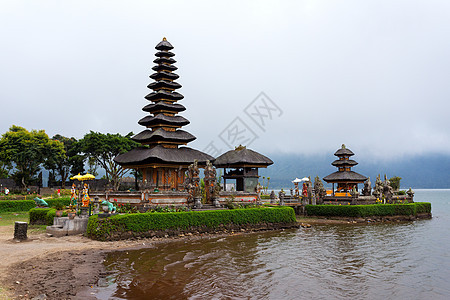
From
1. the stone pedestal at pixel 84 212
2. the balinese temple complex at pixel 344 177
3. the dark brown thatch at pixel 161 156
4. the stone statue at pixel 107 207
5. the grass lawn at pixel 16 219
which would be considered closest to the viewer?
the stone statue at pixel 107 207

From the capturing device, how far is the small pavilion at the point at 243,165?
39.7m

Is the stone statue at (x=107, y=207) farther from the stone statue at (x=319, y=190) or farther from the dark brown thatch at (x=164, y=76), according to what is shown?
the stone statue at (x=319, y=190)

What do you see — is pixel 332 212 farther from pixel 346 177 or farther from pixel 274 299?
pixel 274 299

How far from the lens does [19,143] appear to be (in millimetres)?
52656

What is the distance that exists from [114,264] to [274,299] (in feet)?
26.8

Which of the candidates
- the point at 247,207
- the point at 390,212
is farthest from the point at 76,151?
the point at 390,212

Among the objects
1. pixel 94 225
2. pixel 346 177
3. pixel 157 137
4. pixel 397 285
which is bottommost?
pixel 397 285

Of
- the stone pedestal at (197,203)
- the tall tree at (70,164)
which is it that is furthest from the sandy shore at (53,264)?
the tall tree at (70,164)

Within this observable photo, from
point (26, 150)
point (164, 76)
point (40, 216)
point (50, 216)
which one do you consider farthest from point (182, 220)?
point (26, 150)

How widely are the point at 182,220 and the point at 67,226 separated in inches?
306

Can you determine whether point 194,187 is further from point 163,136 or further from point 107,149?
point 107,149

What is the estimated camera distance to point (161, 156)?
116 ft

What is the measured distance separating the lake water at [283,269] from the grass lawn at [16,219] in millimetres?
9550

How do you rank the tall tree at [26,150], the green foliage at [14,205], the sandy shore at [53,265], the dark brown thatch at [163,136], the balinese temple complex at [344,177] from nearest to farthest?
the sandy shore at [53,265]
the green foliage at [14,205]
the dark brown thatch at [163,136]
the balinese temple complex at [344,177]
the tall tree at [26,150]
